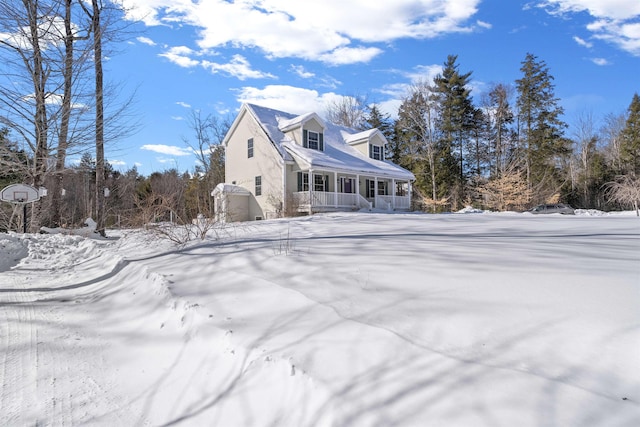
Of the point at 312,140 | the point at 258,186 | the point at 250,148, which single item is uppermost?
the point at 312,140

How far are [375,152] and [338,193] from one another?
757 centimetres

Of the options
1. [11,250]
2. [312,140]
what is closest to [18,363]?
[11,250]

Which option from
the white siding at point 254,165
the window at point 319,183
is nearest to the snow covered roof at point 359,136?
the window at point 319,183

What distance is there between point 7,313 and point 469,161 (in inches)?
1516

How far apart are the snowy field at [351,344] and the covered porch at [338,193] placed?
14.0m

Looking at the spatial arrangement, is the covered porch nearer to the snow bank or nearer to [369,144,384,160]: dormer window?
[369,144,384,160]: dormer window

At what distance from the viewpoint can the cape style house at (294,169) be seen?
19.6 m

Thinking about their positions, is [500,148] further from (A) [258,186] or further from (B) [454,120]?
(A) [258,186]

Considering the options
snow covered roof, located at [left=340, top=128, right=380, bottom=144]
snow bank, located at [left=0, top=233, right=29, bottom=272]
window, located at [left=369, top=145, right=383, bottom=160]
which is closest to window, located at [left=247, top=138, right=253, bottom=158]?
snow covered roof, located at [left=340, top=128, right=380, bottom=144]

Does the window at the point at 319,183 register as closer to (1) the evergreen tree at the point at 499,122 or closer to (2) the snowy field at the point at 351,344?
(2) the snowy field at the point at 351,344

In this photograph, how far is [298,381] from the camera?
7.96 ft

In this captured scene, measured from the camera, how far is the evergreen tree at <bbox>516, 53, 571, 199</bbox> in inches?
1302

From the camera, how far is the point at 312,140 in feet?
72.0

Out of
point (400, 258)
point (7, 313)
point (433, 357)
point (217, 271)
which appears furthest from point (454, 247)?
point (7, 313)
